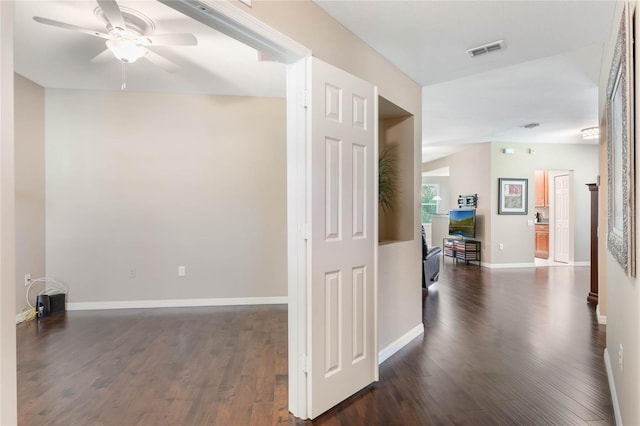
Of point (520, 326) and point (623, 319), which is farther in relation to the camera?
point (520, 326)

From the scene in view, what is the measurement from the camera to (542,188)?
9.77 m

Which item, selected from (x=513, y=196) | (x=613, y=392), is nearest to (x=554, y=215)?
(x=513, y=196)

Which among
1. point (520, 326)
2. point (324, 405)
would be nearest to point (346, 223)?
point (324, 405)

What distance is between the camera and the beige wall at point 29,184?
391 cm

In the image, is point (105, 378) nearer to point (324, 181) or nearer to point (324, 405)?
point (324, 405)

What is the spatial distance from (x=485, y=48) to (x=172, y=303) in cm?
450

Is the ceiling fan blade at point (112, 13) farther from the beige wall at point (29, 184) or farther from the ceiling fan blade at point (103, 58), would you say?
the beige wall at point (29, 184)

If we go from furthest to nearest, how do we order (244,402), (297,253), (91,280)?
(91,280) → (244,402) → (297,253)

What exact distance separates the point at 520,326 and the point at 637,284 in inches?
104

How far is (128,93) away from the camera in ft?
14.5

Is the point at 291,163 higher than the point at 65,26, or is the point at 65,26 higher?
the point at 65,26

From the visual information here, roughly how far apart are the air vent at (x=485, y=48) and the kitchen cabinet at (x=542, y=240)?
8.54 metres

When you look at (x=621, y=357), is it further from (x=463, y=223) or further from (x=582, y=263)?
(x=582, y=263)

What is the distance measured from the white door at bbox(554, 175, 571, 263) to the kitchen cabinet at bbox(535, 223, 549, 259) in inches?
39.1
